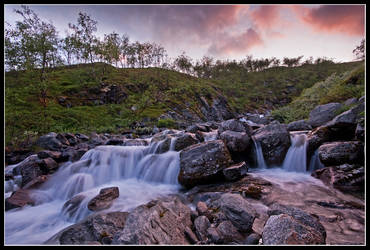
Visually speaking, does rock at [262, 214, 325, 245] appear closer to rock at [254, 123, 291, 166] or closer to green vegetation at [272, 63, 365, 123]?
rock at [254, 123, 291, 166]

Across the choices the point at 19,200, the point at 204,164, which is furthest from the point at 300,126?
the point at 19,200

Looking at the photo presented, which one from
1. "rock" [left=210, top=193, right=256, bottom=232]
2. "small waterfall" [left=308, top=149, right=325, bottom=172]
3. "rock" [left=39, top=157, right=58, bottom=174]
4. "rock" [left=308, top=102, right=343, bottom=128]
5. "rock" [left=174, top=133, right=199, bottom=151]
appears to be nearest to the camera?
"rock" [left=210, top=193, right=256, bottom=232]

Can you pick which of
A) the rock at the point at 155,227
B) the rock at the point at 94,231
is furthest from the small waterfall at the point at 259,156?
the rock at the point at 94,231

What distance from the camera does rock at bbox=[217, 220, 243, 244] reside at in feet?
11.0

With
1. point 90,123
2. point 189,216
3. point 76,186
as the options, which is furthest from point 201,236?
point 90,123

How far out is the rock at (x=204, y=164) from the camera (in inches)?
270

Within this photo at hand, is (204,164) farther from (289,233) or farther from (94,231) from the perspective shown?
(289,233)

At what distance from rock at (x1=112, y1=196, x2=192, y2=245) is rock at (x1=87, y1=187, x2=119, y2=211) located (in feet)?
8.64

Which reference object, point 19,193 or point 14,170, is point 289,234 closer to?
point 19,193

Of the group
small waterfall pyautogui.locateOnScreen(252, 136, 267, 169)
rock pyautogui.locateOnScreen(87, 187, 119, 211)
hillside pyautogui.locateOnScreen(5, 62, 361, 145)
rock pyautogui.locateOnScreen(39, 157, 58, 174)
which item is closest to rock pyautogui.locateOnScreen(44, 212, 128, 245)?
rock pyautogui.locateOnScreen(87, 187, 119, 211)

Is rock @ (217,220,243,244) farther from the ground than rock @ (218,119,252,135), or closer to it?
closer to it

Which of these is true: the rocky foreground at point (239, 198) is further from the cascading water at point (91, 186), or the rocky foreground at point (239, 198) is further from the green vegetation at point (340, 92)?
the green vegetation at point (340, 92)

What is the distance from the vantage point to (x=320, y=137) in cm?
852

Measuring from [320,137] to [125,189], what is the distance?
986 cm
